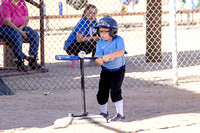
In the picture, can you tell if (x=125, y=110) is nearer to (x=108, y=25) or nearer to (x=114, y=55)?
(x=114, y=55)

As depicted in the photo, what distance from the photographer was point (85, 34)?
7.86 meters

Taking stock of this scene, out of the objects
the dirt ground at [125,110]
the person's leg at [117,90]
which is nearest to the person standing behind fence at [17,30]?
the dirt ground at [125,110]

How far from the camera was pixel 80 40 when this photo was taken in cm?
782

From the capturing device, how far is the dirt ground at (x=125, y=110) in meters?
3.59

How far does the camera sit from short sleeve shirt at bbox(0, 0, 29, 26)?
714 centimetres

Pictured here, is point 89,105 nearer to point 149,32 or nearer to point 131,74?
point 131,74

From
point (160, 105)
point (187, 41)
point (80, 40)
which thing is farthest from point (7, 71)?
point (187, 41)

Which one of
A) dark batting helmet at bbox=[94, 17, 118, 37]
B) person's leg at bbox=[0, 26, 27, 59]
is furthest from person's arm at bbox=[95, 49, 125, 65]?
person's leg at bbox=[0, 26, 27, 59]

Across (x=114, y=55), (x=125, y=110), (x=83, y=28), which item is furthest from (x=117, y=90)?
(x=83, y=28)

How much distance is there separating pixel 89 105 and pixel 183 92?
159 centimetres

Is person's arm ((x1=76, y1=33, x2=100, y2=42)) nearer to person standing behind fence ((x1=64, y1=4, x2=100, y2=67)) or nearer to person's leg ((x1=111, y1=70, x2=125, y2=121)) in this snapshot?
person standing behind fence ((x1=64, y1=4, x2=100, y2=67))

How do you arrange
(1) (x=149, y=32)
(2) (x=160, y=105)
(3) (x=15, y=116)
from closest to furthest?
(3) (x=15, y=116) → (2) (x=160, y=105) → (1) (x=149, y=32)

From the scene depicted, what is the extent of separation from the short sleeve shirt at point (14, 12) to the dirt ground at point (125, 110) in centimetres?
183

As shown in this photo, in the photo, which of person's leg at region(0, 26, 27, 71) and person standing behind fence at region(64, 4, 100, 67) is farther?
person standing behind fence at region(64, 4, 100, 67)
